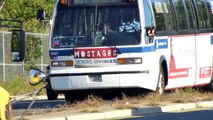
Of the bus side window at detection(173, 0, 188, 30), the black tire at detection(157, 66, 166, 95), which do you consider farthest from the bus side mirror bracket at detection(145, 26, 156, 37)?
the bus side window at detection(173, 0, 188, 30)

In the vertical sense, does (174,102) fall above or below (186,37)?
below

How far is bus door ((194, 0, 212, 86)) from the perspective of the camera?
23469 mm

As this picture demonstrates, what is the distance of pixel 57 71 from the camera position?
19750mm

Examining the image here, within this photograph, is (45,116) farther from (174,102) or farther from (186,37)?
(186,37)

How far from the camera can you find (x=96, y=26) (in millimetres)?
19938

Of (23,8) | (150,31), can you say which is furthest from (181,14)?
(23,8)

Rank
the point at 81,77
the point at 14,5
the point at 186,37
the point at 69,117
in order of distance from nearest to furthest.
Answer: the point at 69,117 < the point at 81,77 < the point at 186,37 < the point at 14,5

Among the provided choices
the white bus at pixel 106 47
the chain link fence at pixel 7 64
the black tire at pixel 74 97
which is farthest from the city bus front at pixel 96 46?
the chain link fence at pixel 7 64

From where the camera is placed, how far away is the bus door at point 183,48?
21891 millimetres

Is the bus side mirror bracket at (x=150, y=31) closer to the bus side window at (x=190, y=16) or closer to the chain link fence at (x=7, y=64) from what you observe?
the bus side window at (x=190, y=16)

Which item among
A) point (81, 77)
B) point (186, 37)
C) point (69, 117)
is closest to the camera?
point (69, 117)

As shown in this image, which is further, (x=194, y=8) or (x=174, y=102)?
(x=194, y=8)

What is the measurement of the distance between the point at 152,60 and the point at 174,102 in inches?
44.9

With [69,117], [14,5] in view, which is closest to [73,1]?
[69,117]
